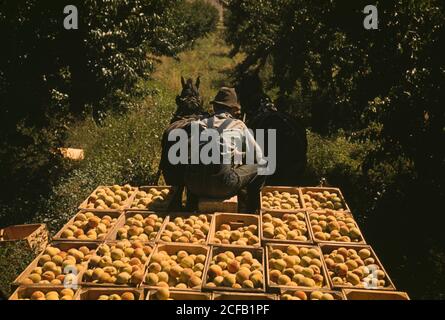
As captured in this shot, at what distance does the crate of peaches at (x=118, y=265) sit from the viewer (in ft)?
13.5

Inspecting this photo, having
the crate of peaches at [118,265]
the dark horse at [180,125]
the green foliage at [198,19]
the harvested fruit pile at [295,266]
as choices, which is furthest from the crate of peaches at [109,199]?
the green foliage at [198,19]

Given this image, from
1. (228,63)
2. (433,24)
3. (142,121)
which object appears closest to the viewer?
(433,24)

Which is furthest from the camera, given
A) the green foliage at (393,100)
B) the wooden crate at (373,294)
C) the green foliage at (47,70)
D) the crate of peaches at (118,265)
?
the green foliage at (47,70)

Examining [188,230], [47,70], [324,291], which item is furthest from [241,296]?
[47,70]

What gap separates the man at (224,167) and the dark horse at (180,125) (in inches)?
16.5

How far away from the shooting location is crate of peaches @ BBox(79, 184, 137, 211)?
19.7 ft

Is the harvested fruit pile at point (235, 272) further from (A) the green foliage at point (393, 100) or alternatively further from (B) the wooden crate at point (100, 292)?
(A) the green foliage at point (393, 100)

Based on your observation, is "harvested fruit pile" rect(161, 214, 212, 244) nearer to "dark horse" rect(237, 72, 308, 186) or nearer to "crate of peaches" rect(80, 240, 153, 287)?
"crate of peaches" rect(80, 240, 153, 287)

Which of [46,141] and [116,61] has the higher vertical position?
[116,61]
